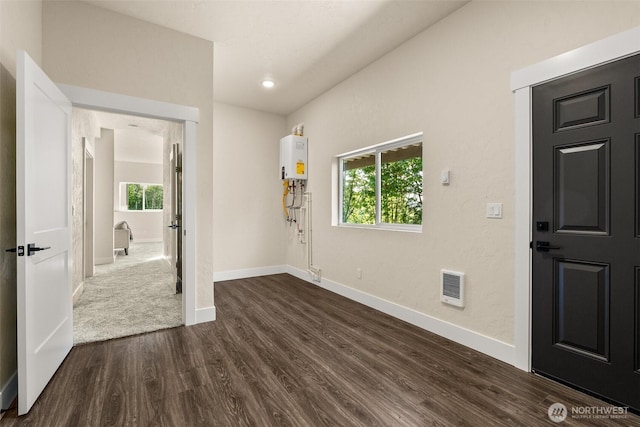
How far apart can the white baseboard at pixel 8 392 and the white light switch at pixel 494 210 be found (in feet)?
11.1

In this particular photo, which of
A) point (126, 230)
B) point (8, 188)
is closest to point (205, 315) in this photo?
point (8, 188)

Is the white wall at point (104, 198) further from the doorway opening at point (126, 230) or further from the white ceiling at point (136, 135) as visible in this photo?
the white ceiling at point (136, 135)

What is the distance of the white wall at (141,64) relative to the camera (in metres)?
2.53

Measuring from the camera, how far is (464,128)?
2.60 m

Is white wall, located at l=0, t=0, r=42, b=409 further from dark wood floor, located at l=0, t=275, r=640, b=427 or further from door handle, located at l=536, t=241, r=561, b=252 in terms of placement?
door handle, located at l=536, t=241, r=561, b=252

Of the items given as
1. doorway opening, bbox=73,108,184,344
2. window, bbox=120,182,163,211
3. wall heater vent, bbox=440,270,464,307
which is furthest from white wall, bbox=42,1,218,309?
window, bbox=120,182,163,211

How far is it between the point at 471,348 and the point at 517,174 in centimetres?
144

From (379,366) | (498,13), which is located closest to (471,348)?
(379,366)

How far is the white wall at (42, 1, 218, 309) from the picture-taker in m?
2.53

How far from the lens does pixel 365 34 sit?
2998mm

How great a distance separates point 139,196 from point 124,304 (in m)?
8.86

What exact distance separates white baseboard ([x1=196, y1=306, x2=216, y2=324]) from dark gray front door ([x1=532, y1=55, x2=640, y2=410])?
9.18 feet

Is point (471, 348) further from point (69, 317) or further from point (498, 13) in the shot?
point (69, 317)

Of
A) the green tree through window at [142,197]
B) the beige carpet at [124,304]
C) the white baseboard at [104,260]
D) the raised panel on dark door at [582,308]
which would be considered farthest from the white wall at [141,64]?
the green tree through window at [142,197]
